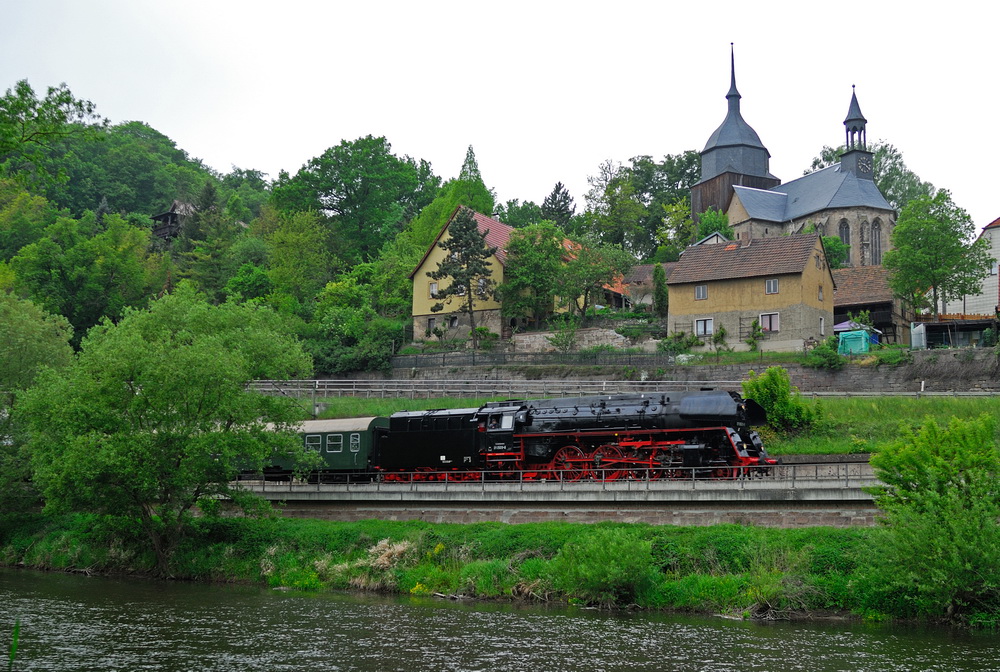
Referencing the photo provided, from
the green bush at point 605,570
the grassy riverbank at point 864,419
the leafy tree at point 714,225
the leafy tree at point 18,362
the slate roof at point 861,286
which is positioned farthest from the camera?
the leafy tree at point 714,225

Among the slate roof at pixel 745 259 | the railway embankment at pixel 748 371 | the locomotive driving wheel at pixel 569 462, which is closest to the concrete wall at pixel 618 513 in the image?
the locomotive driving wheel at pixel 569 462

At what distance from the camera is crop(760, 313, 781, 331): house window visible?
53.8 metres

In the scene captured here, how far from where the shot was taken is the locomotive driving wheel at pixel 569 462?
33375 millimetres

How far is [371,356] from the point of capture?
193ft

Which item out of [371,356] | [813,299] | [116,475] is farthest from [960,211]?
[116,475]

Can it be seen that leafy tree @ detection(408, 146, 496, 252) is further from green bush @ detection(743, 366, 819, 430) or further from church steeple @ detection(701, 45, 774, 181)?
green bush @ detection(743, 366, 819, 430)

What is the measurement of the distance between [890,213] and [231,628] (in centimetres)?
7397

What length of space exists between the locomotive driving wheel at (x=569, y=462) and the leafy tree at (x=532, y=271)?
28.5 metres

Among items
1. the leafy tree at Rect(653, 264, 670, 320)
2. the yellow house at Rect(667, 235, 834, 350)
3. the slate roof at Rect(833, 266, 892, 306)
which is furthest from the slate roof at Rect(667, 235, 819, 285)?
the slate roof at Rect(833, 266, 892, 306)

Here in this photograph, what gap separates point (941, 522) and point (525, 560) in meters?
11.8

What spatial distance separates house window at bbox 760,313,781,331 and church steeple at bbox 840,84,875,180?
38119mm

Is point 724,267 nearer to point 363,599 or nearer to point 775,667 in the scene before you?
point 363,599

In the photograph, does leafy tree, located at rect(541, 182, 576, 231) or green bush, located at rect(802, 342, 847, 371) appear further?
leafy tree, located at rect(541, 182, 576, 231)

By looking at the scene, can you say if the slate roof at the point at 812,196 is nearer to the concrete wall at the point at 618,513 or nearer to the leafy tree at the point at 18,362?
the concrete wall at the point at 618,513
